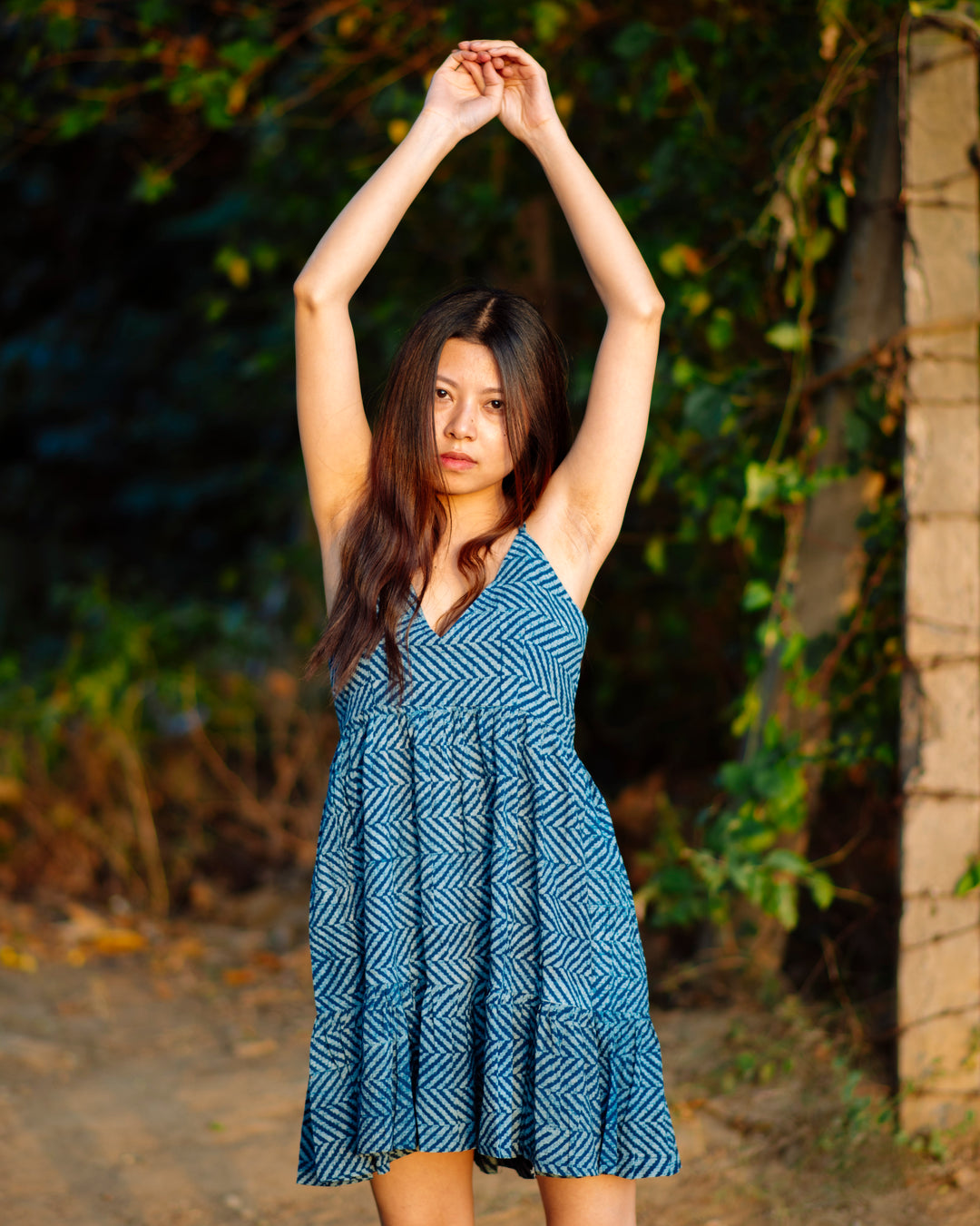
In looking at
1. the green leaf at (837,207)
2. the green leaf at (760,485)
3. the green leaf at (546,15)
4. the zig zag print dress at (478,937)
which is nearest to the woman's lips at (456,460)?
the zig zag print dress at (478,937)

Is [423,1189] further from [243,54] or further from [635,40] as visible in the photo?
[243,54]

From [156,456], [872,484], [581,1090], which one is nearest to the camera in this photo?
[581,1090]

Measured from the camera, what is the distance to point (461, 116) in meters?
2.02

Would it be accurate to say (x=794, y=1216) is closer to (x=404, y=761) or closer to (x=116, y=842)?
(x=404, y=761)

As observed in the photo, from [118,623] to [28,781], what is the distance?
809 mm

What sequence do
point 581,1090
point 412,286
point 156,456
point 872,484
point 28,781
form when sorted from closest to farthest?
point 581,1090 → point 872,484 → point 412,286 → point 28,781 → point 156,456

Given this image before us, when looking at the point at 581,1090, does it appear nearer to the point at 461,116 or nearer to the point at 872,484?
the point at 461,116

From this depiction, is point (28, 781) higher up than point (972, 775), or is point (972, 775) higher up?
point (972, 775)

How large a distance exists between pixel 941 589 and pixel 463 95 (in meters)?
1.57

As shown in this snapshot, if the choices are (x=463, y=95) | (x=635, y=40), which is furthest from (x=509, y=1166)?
(x=635, y=40)

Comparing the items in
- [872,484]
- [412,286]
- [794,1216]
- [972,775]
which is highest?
[412,286]

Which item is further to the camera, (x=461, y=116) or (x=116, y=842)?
(x=116, y=842)

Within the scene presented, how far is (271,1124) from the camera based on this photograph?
3273 mm

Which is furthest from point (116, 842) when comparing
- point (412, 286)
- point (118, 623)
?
point (412, 286)
